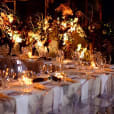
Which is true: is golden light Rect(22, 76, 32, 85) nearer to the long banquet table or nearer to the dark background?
the long banquet table

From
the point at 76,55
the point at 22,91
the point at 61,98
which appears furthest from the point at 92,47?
the point at 22,91

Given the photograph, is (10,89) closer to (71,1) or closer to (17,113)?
(17,113)

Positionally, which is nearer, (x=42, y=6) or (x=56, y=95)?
(x=56, y=95)

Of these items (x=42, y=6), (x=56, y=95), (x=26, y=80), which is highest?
(x=42, y=6)

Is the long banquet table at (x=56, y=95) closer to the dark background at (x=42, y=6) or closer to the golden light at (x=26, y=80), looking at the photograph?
the golden light at (x=26, y=80)

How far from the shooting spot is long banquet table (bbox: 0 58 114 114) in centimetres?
225

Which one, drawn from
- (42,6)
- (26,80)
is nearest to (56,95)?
(26,80)

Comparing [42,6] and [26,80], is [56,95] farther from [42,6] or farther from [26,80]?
[42,6]

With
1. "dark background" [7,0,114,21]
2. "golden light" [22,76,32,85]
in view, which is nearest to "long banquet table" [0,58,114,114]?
"golden light" [22,76,32,85]

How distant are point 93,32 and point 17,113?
19.1ft

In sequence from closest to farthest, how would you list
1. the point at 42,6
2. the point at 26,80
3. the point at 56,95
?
the point at 26,80 < the point at 56,95 < the point at 42,6

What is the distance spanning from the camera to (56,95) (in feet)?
9.02

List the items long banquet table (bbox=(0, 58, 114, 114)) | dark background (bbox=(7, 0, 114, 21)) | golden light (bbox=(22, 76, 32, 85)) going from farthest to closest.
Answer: dark background (bbox=(7, 0, 114, 21)) → golden light (bbox=(22, 76, 32, 85)) → long banquet table (bbox=(0, 58, 114, 114))

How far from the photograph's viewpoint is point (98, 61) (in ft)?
13.5
